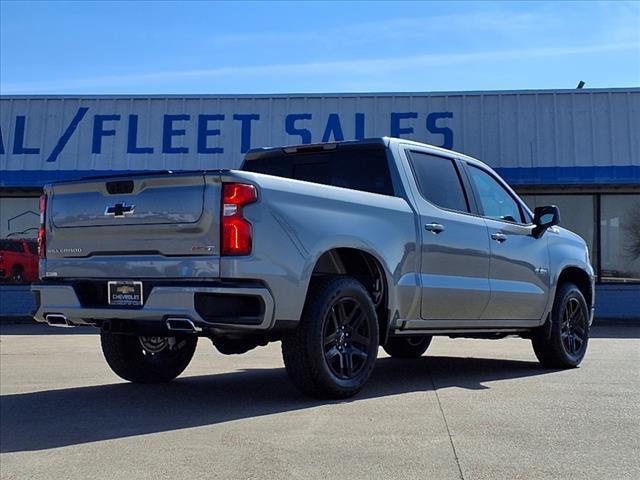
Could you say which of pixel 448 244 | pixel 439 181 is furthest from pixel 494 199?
pixel 448 244

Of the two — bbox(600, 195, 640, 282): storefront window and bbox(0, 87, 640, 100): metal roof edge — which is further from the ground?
bbox(0, 87, 640, 100): metal roof edge

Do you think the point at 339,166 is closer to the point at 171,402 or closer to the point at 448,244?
the point at 448,244

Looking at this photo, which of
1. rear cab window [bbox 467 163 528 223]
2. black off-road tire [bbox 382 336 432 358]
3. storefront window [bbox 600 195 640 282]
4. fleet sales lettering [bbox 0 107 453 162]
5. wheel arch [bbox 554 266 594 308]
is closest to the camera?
rear cab window [bbox 467 163 528 223]

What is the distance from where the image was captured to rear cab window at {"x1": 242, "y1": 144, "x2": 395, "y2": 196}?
6.68 metres

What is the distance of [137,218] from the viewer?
5.41 m

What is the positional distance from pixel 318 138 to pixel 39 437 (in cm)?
1348

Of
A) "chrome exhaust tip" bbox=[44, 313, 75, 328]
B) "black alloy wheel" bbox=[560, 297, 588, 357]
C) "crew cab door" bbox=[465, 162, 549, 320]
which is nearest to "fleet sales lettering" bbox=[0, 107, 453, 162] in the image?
"black alloy wheel" bbox=[560, 297, 588, 357]

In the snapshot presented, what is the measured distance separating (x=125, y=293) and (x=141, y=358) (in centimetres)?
168

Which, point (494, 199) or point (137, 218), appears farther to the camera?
point (494, 199)

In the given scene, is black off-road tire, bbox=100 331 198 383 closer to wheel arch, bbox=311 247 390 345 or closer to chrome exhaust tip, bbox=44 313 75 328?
chrome exhaust tip, bbox=44 313 75 328

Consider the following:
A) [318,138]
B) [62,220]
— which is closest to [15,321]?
[318,138]

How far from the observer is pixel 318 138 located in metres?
17.7

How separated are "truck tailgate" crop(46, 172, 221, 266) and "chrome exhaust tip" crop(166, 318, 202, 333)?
401 mm

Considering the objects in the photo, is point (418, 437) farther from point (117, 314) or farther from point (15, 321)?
point (15, 321)
